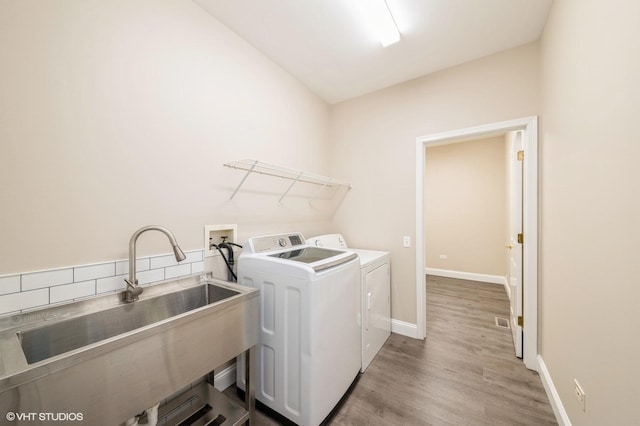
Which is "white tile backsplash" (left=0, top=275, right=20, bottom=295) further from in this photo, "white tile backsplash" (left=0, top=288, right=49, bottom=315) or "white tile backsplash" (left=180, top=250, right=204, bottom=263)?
"white tile backsplash" (left=180, top=250, right=204, bottom=263)

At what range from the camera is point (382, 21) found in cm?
168

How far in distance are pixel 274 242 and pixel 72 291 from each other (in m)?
1.15

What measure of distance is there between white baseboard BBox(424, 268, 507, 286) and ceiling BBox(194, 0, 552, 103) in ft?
12.0

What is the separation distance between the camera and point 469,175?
4.40 meters

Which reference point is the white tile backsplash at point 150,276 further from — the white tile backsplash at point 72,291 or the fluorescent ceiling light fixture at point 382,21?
the fluorescent ceiling light fixture at point 382,21

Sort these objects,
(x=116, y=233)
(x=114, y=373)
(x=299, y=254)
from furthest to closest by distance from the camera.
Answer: (x=299, y=254), (x=116, y=233), (x=114, y=373)

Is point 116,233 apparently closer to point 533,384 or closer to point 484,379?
point 484,379

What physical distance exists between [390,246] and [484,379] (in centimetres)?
129

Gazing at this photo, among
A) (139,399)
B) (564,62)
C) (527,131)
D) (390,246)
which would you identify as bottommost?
(139,399)

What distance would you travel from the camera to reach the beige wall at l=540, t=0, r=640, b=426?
82cm

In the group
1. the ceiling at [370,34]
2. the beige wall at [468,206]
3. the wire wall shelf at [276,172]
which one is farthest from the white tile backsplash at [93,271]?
the beige wall at [468,206]

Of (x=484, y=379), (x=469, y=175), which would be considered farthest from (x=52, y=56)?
(x=469, y=175)

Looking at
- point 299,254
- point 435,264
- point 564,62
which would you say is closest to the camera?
point 564,62

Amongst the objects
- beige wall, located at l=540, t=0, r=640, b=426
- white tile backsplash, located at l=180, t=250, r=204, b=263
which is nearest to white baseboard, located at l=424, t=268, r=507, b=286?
beige wall, located at l=540, t=0, r=640, b=426
